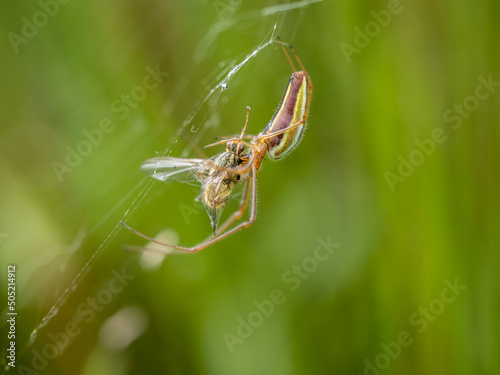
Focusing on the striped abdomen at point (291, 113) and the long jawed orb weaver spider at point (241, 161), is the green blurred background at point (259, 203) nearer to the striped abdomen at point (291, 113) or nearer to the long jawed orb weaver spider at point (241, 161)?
the long jawed orb weaver spider at point (241, 161)

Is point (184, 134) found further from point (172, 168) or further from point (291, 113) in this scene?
point (291, 113)

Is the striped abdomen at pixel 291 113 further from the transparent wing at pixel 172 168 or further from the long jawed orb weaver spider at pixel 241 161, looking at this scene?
the transparent wing at pixel 172 168

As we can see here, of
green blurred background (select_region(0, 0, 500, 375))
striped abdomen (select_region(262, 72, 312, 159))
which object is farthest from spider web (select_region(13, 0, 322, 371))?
striped abdomen (select_region(262, 72, 312, 159))

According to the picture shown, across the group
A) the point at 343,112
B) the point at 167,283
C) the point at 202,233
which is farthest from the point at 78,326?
the point at 343,112

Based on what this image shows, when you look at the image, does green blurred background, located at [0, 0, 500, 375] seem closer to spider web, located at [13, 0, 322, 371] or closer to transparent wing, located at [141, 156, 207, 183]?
spider web, located at [13, 0, 322, 371]

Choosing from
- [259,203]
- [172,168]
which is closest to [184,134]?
[172,168]

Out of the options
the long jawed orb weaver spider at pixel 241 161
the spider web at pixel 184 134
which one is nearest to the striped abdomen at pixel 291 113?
the long jawed orb weaver spider at pixel 241 161

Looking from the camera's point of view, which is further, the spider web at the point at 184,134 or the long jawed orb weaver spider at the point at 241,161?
the spider web at the point at 184,134

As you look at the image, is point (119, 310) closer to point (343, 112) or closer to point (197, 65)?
point (197, 65)
